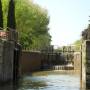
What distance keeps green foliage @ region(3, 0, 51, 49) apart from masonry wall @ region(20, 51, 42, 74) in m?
4.09

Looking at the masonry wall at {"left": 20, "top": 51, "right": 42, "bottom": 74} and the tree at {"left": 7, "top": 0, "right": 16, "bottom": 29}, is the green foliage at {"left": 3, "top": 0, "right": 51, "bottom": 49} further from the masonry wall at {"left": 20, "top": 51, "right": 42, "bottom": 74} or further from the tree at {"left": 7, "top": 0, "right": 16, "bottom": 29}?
the tree at {"left": 7, "top": 0, "right": 16, "bottom": 29}

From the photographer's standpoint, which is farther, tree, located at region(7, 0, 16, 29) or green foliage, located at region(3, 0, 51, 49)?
green foliage, located at region(3, 0, 51, 49)

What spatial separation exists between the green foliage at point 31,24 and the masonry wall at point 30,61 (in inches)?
161

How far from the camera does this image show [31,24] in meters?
88.9

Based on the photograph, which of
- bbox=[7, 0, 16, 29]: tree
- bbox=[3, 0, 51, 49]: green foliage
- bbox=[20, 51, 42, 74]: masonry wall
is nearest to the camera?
bbox=[7, 0, 16, 29]: tree

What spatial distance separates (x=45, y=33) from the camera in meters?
97.6

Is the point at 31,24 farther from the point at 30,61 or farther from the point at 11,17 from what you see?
the point at 11,17

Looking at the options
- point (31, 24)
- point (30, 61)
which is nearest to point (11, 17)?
point (30, 61)

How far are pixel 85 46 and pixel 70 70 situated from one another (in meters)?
37.3

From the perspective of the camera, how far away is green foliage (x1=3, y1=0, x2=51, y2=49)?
86.2m

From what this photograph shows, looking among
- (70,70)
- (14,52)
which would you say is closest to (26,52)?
(70,70)

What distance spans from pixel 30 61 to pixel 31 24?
14.9 m

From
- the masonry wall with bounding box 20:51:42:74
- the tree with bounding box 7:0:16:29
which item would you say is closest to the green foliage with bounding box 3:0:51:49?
the masonry wall with bounding box 20:51:42:74

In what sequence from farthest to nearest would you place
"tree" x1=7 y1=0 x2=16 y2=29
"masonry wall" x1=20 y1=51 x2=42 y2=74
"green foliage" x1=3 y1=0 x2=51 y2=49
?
"green foliage" x1=3 y1=0 x2=51 y2=49
"masonry wall" x1=20 y1=51 x2=42 y2=74
"tree" x1=7 y1=0 x2=16 y2=29
